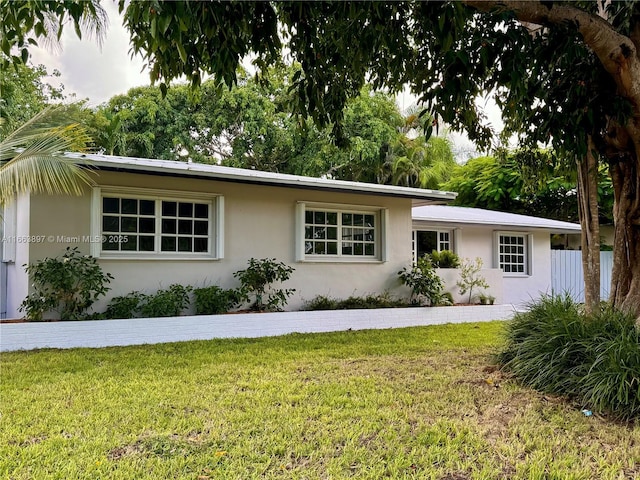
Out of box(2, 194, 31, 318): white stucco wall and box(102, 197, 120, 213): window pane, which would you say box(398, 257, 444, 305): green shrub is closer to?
box(102, 197, 120, 213): window pane

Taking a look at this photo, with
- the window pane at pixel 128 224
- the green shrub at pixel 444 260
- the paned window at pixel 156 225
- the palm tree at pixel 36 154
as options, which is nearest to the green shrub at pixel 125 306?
the paned window at pixel 156 225

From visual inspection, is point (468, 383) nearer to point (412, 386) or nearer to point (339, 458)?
point (412, 386)

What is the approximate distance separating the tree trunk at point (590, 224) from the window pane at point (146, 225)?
23.8 feet

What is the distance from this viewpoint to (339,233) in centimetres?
1120

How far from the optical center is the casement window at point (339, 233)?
1074cm

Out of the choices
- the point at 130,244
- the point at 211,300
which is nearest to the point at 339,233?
the point at 211,300

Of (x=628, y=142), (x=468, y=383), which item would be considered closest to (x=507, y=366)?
(x=468, y=383)

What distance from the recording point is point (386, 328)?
10.2 m

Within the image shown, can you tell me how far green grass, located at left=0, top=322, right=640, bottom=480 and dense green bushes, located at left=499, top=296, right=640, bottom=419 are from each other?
0.20 m

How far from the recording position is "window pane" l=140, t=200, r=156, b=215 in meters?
9.06

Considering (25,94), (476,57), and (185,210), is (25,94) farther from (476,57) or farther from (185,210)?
(476,57)

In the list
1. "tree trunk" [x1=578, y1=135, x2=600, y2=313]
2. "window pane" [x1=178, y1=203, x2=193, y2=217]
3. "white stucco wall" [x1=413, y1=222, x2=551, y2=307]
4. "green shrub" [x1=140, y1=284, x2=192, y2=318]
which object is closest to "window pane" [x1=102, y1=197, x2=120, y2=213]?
"window pane" [x1=178, y1=203, x2=193, y2=217]

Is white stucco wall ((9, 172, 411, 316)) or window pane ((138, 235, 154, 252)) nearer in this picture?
white stucco wall ((9, 172, 411, 316))

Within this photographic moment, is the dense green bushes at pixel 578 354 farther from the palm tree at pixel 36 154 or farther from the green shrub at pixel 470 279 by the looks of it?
the palm tree at pixel 36 154
